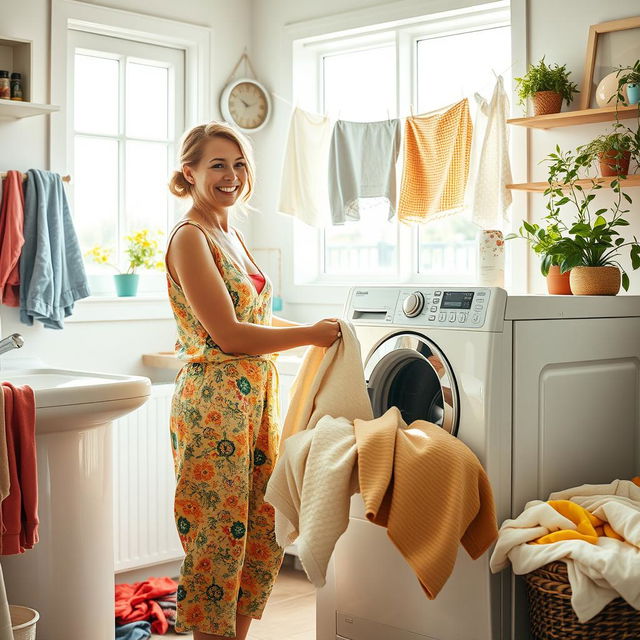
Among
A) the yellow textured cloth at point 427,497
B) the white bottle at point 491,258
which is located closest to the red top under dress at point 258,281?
the yellow textured cloth at point 427,497

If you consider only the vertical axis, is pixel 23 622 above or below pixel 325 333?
below

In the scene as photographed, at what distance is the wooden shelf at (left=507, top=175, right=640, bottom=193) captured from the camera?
2.79 metres

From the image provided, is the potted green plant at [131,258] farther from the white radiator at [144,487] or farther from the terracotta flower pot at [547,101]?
the terracotta flower pot at [547,101]

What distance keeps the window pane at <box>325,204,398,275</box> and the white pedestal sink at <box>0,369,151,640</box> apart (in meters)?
1.48

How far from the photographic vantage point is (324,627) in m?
2.51

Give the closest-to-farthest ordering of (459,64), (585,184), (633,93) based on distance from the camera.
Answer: (633,93)
(585,184)
(459,64)

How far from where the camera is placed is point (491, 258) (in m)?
2.81

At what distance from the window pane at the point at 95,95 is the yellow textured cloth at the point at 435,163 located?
120 centimetres

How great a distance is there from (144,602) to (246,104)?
2056 mm

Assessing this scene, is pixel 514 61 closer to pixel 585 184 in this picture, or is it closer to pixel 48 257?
pixel 585 184

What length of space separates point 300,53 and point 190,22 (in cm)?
47

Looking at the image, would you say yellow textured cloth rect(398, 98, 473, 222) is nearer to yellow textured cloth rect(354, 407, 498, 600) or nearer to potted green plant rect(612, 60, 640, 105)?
potted green plant rect(612, 60, 640, 105)

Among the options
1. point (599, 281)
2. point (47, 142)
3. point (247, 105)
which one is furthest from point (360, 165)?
point (599, 281)

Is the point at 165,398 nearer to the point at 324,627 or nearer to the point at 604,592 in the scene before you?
the point at 324,627
